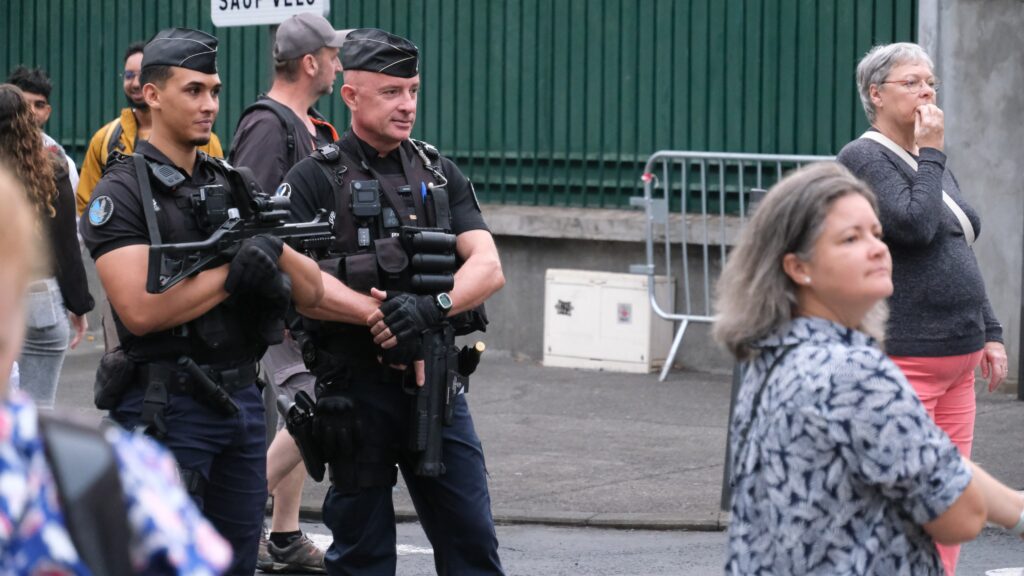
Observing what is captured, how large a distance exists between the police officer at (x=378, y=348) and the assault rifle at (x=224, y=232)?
13cm

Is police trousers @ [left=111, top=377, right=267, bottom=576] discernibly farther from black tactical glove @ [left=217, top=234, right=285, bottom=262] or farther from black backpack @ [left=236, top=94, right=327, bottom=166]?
black backpack @ [left=236, top=94, right=327, bottom=166]

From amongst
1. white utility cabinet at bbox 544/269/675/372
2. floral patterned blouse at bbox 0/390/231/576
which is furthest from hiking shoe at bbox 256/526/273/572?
white utility cabinet at bbox 544/269/675/372

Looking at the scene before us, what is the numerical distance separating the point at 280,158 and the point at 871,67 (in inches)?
90.9

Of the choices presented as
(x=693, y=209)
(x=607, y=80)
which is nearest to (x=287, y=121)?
(x=693, y=209)

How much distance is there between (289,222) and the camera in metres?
4.90

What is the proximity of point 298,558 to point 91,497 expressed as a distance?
4.90m

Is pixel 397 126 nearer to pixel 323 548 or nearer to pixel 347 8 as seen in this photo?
pixel 323 548

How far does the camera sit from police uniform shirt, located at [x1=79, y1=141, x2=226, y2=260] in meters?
4.63

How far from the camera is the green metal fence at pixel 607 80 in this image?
11.1 meters

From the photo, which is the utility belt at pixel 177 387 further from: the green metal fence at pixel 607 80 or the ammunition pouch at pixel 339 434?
the green metal fence at pixel 607 80

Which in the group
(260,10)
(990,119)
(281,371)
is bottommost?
(281,371)

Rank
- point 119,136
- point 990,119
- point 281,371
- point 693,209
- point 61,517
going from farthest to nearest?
1. point 693,209
2. point 990,119
3. point 119,136
4. point 281,371
5. point 61,517

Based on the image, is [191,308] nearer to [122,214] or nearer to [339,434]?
[122,214]

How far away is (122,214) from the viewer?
463 cm
